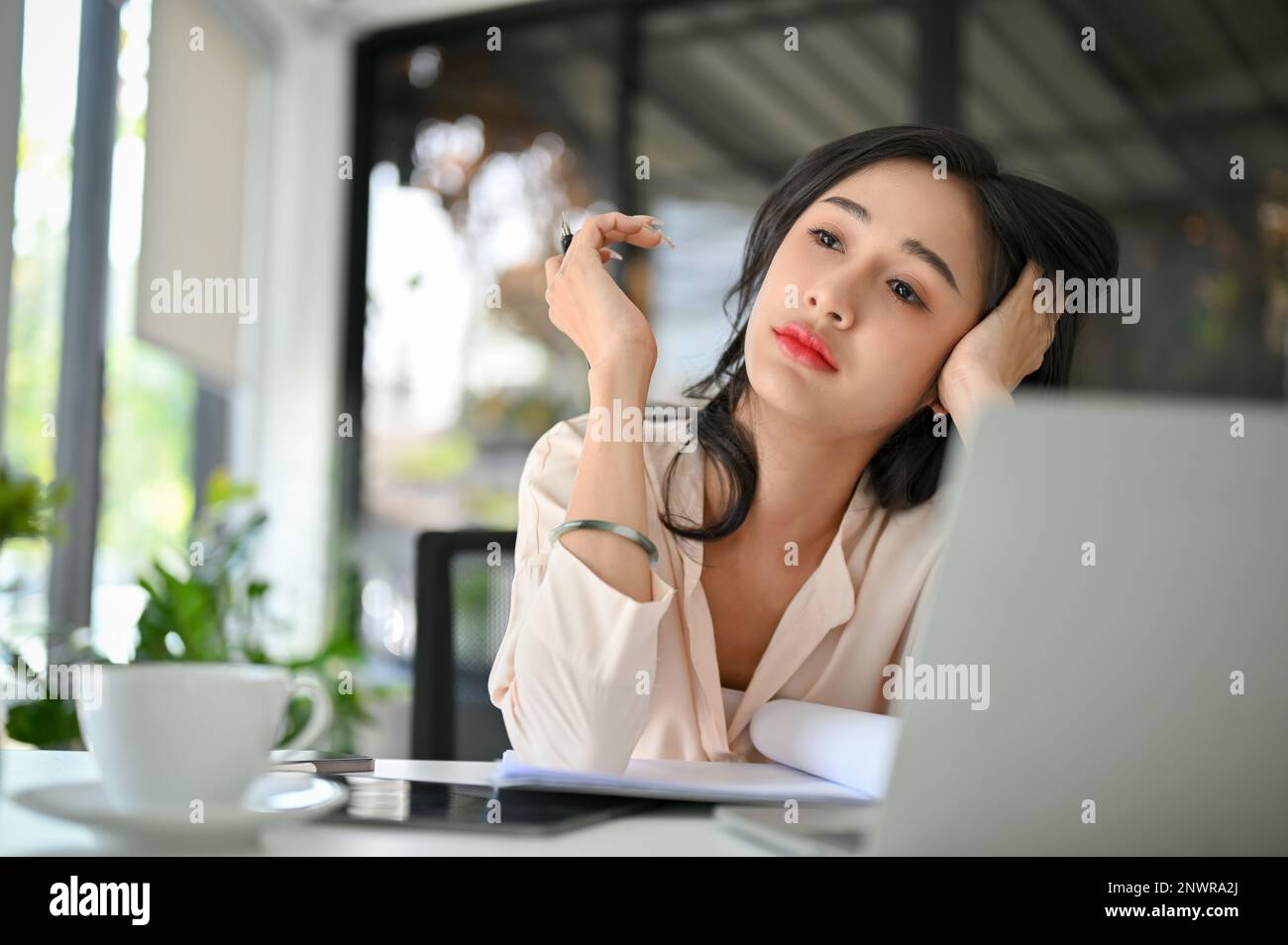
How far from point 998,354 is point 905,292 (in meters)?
0.14

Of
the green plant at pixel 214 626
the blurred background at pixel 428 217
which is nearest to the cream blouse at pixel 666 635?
the green plant at pixel 214 626

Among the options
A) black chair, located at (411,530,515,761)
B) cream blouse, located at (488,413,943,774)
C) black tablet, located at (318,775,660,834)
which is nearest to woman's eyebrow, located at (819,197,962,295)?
cream blouse, located at (488,413,943,774)

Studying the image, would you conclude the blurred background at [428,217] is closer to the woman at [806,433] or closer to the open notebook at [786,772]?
the woman at [806,433]

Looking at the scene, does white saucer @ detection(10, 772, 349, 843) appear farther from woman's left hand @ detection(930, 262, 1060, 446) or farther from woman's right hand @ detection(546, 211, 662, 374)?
woman's left hand @ detection(930, 262, 1060, 446)

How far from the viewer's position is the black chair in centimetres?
149

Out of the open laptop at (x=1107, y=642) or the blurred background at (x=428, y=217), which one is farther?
the blurred background at (x=428, y=217)

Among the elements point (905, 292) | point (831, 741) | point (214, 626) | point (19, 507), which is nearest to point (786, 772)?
point (831, 741)

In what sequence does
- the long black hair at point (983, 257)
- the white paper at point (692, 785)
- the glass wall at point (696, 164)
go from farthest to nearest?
the glass wall at point (696, 164)
the long black hair at point (983, 257)
the white paper at point (692, 785)

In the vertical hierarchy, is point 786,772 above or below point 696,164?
below

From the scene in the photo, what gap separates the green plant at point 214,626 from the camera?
2186 mm

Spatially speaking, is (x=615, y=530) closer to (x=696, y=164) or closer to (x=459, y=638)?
(x=459, y=638)

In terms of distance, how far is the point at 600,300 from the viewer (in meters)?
1.29

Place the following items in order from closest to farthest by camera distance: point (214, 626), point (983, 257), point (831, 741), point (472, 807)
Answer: point (472, 807) < point (831, 741) < point (983, 257) < point (214, 626)

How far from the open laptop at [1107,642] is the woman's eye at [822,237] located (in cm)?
85
